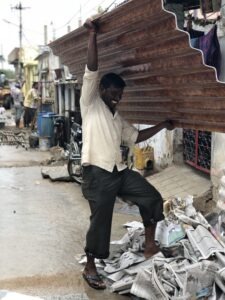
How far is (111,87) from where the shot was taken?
418cm

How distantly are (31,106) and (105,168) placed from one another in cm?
1695

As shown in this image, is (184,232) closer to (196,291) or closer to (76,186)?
(196,291)

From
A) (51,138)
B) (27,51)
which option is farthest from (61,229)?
(27,51)

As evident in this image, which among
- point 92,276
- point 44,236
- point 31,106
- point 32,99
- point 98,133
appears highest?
point 98,133

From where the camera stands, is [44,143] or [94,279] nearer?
[94,279]

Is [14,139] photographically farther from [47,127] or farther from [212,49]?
[212,49]

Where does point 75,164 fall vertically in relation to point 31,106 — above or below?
below

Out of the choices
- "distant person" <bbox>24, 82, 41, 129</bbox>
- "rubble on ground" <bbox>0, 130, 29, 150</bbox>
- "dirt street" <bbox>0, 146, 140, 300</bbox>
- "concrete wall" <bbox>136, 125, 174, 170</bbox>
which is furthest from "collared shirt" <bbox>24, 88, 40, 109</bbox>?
"concrete wall" <bbox>136, 125, 174, 170</bbox>

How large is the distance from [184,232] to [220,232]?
38cm

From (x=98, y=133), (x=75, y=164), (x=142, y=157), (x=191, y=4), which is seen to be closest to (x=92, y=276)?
(x=98, y=133)

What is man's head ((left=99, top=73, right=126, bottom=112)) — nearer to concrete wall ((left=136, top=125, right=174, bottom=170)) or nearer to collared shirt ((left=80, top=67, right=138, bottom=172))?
collared shirt ((left=80, top=67, right=138, bottom=172))

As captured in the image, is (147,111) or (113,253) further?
(113,253)

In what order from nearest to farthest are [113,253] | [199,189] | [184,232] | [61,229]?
[184,232]
[113,253]
[61,229]
[199,189]

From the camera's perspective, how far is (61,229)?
6.41 meters
